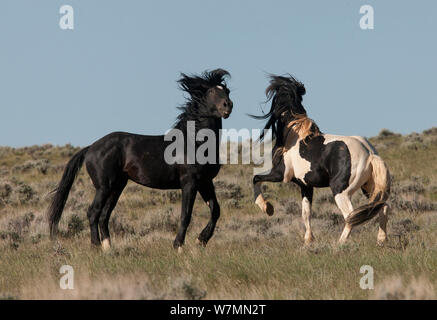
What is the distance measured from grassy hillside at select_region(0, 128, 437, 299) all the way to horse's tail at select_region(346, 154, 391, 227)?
48 centimetres

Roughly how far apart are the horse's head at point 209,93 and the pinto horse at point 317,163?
112 cm

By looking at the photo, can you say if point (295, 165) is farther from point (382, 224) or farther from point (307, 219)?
point (382, 224)

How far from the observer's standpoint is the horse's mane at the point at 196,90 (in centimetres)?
1040

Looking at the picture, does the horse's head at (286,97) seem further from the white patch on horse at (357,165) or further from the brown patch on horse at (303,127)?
the white patch on horse at (357,165)

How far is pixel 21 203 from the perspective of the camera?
65.3 ft

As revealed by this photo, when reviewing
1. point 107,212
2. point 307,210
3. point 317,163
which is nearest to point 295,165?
point 317,163

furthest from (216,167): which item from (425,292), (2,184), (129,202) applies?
(2,184)

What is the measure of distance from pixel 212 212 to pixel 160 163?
49.4 inches

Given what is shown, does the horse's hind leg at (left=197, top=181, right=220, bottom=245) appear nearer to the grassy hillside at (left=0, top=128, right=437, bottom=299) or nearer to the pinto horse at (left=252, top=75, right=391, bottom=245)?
the grassy hillside at (left=0, top=128, right=437, bottom=299)

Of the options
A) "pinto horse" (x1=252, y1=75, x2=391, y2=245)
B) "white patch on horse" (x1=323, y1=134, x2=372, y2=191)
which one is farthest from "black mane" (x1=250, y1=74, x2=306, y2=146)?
"white patch on horse" (x1=323, y1=134, x2=372, y2=191)

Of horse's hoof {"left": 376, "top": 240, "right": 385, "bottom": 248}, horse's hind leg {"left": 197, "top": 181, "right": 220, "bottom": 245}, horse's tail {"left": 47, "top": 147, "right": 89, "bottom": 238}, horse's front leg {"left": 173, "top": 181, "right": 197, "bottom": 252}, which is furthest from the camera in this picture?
horse's tail {"left": 47, "top": 147, "right": 89, "bottom": 238}

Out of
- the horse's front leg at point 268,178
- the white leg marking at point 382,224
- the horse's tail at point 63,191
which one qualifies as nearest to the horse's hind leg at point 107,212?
the horse's tail at point 63,191

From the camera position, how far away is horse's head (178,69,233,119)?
395 inches
